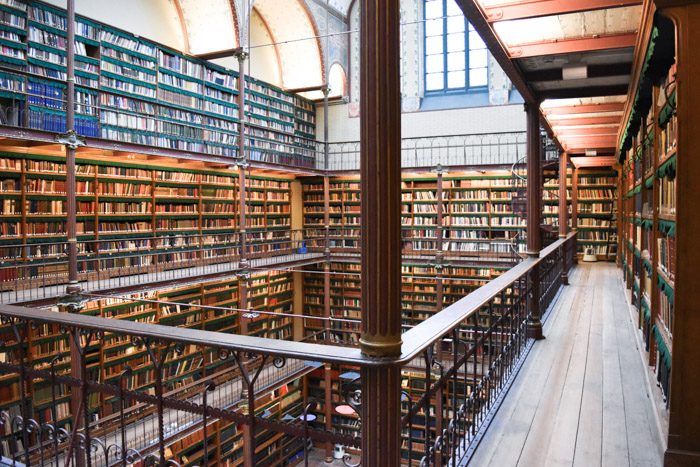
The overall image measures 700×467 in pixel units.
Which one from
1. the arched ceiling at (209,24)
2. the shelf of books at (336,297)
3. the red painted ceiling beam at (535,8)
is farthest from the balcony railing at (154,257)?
the red painted ceiling beam at (535,8)

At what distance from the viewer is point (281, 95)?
12.7m

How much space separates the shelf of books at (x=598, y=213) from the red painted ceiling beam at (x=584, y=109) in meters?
6.52

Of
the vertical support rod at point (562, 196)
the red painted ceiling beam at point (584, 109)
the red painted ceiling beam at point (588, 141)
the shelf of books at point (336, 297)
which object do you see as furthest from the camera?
the shelf of books at point (336, 297)

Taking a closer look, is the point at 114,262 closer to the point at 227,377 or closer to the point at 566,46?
the point at 227,377

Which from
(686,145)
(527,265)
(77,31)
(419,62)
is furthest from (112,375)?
(419,62)

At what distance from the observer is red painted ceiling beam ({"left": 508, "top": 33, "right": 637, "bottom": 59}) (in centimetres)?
321

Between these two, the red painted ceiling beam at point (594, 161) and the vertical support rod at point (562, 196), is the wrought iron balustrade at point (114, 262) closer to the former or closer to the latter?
the vertical support rod at point (562, 196)

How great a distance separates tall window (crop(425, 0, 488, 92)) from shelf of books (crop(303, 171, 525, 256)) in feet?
9.42

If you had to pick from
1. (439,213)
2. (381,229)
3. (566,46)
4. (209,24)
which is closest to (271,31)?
(209,24)

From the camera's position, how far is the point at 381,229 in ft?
4.51

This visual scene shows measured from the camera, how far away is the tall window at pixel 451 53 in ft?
43.0

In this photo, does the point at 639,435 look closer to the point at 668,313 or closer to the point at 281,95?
the point at 668,313

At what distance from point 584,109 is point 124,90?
686 cm

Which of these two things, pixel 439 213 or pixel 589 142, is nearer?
pixel 589 142
